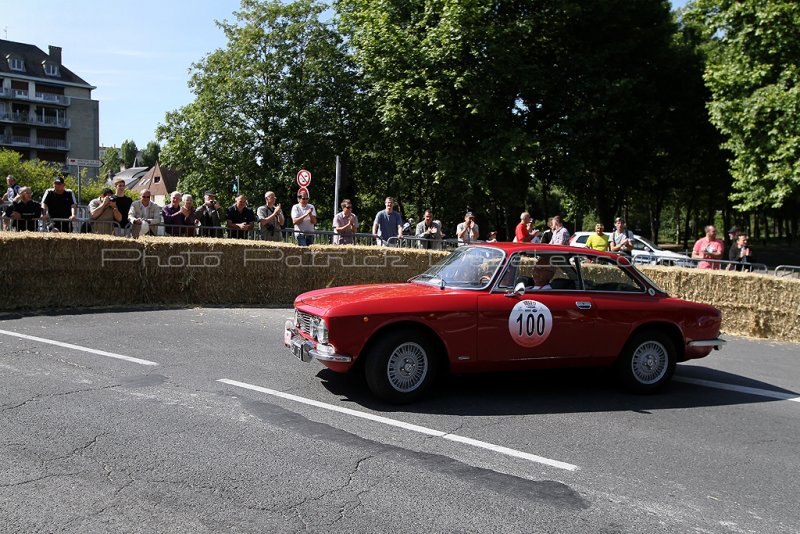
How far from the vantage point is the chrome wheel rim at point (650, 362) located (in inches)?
277

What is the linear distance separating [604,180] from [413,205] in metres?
14.2

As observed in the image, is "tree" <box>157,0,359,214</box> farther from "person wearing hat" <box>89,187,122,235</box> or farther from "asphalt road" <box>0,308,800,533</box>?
"asphalt road" <box>0,308,800,533</box>

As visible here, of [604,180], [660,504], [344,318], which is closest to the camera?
[660,504]

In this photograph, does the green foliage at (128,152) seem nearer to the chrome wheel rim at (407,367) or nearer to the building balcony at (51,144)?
the building balcony at (51,144)

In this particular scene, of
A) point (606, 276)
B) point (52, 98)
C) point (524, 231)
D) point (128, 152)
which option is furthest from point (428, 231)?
point (128, 152)

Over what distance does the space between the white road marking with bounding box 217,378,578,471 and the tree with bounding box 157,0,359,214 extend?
95.3 feet

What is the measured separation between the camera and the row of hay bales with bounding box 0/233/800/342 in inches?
443

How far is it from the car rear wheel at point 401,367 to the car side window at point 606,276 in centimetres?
201

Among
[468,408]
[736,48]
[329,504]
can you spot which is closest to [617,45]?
[736,48]

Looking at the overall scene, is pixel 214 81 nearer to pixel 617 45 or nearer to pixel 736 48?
pixel 617 45

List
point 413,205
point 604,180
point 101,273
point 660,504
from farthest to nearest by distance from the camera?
1. point 413,205
2. point 604,180
3. point 101,273
4. point 660,504

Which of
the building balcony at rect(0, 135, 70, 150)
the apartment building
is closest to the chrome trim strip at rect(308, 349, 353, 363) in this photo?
the apartment building

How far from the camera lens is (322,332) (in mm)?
6082

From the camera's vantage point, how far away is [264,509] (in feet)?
12.5
